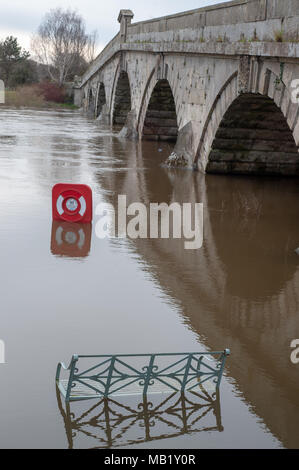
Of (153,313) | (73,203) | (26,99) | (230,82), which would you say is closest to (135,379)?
(153,313)

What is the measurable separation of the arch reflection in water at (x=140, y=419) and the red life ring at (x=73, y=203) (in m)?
6.46

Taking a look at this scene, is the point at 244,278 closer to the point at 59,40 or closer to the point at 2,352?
the point at 2,352

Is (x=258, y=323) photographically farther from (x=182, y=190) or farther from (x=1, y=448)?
(x=182, y=190)

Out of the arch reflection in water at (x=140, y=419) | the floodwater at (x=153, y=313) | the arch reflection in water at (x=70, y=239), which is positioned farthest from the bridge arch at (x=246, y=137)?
the arch reflection in water at (x=140, y=419)

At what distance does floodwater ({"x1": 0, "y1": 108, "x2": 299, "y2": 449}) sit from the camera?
5629 mm

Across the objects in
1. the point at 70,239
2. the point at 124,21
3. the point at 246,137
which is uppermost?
the point at 124,21

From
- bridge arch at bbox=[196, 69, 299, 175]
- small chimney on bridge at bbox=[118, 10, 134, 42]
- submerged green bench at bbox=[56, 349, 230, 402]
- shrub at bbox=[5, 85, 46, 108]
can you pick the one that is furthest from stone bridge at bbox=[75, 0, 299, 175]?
shrub at bbox=[5, 85, 46, 108]

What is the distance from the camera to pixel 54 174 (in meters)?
17.6

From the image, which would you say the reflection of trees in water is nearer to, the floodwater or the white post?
the floodwater

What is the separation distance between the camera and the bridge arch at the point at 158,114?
26.8 metres

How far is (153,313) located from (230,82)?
9.97 m

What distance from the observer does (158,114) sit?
28.3 m

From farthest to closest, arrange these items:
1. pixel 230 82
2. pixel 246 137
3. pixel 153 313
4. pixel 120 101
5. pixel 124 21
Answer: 1. pixel 120 101
2. pixel 124 21
3. pixel 246 137
4. pixel 230 82
5. pixel 153 313

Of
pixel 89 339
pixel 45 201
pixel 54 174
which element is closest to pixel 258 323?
pixel 89 339
